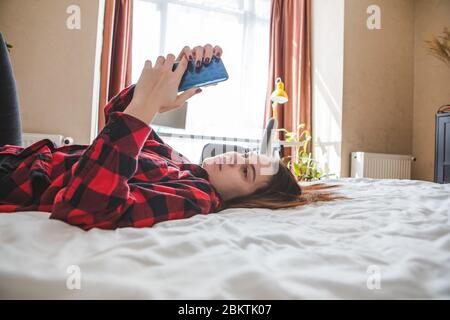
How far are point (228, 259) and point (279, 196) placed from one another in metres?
0.63

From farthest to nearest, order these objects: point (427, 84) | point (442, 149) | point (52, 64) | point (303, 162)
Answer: point (427, 84), point (303, 162), point (442, 149), point (52, 64)

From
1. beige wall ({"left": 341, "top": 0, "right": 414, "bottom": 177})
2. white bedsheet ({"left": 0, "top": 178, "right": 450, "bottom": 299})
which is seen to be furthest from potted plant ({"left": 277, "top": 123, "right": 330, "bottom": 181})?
white bedsheet ({"left": 0, "top": 178, "right": 450, "bottom": 299})

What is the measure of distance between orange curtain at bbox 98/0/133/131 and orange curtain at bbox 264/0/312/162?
155 cm

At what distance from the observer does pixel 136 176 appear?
0.77m

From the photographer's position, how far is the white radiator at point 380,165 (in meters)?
2.88

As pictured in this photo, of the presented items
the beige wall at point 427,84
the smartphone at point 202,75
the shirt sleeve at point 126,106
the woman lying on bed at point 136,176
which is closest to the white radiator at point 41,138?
the woman lying on bed at point 136,176

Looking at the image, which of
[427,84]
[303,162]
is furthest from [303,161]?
[427,84]

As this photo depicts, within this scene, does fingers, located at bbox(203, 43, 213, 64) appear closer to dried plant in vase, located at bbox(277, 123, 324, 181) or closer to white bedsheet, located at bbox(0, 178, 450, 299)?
white bedsheet, located at bbox(0, 178, 450, 299)

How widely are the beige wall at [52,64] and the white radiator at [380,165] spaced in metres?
2.46

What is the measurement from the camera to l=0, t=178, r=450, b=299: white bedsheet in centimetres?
33

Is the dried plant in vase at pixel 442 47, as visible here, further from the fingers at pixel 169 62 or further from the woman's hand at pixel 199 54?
the fingers at pixel 169 62

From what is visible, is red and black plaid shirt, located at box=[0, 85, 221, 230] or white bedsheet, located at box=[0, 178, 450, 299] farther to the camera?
red and black plaid shirt, located at box=[0, 85, 221, 230]

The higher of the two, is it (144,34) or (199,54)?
(144,34)

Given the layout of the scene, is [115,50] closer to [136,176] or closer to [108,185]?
[136,176]
